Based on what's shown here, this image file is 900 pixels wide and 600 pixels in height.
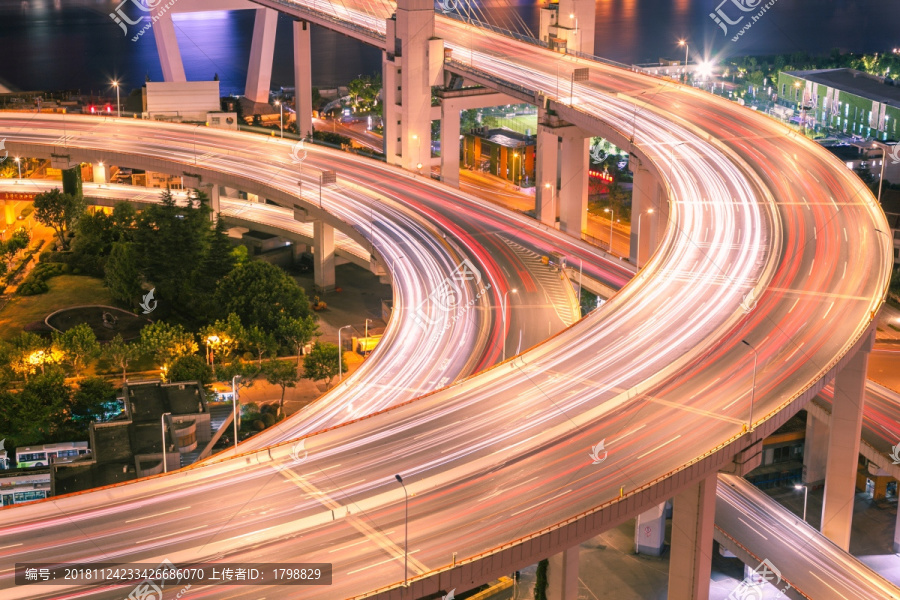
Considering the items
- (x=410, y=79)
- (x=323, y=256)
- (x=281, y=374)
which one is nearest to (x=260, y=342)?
(x=281, y=374)

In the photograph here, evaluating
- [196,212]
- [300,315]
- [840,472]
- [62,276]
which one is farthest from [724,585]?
[62,276]

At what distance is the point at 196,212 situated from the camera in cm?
7406

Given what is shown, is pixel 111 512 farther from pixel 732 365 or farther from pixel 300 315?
pixel 300 315

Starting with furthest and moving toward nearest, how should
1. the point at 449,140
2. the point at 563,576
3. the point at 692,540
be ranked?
the point at 449,140 < the point at 692,540 < the point at 563,576

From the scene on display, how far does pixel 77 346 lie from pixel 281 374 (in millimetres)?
11022

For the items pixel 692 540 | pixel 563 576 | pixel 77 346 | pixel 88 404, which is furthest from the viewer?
pixel 77 346

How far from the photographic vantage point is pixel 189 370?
59.4 m

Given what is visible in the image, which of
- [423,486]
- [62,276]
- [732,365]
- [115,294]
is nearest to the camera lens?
[423,486]

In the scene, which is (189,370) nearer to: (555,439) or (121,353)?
(121,353)

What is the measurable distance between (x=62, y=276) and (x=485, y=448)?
47489 millimetres

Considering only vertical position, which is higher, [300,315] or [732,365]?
[732,365]

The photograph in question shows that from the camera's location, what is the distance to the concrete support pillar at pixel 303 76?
106312 millimetres

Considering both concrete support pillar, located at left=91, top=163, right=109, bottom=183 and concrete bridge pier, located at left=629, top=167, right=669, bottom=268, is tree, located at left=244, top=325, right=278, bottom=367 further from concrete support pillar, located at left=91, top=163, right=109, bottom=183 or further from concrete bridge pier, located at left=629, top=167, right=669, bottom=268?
concrete support pillar, located at left=91, top=163, right=109, bottom=183

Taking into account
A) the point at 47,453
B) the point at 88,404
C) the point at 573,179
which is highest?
the point at 573,179
